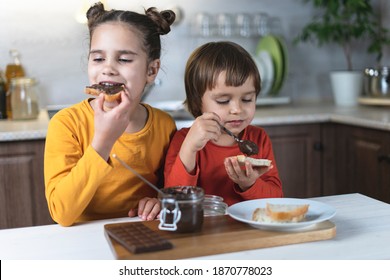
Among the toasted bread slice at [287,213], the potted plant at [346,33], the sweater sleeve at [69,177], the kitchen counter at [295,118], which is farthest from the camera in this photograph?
the potted plant at [346,33]

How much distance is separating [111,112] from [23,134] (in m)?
1.17

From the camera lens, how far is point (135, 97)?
1.57 meters

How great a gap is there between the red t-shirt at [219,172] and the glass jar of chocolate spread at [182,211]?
312mm

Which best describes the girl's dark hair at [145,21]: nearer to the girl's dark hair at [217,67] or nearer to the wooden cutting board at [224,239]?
the girl's dark hair at [217,67]

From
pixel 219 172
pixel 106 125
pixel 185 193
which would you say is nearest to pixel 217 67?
pixel 219 172

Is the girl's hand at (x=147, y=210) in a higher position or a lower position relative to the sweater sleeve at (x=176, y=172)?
lower

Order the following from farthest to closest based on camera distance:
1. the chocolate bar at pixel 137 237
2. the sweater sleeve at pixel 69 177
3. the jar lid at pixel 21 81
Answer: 1. the jar lid at pixel 21 81
2. the sweater sleeve at pixel 69 177
3. the chocolate bar at pixel 137 237

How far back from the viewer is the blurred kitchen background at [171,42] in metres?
3.04

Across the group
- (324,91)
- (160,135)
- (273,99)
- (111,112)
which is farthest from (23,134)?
(324,91)

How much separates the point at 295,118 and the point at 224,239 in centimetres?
169

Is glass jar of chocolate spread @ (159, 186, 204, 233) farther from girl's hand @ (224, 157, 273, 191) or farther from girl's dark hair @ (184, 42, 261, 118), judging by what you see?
girl's dark hair @ (184, 42, 261, 118)

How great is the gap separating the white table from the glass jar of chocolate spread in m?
0.10

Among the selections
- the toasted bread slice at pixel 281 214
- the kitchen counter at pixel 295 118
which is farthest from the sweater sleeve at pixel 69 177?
the kitchen counter at pixel 295 118

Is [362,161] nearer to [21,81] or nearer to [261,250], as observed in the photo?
[21,81]
